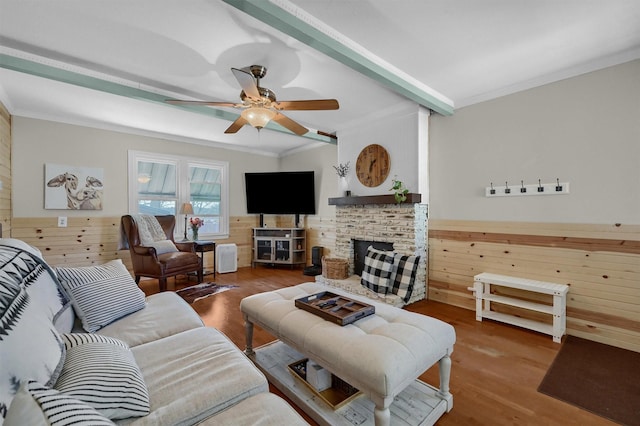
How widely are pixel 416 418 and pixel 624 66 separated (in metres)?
3.21

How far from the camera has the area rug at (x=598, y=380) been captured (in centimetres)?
166

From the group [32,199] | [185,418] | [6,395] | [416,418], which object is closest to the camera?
[6,395]

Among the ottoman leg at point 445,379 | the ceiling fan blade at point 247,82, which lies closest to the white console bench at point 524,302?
the ottoman leg at point 445,379

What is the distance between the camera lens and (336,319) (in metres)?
1.65

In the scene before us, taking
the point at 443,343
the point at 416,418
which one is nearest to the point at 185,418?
the point at 416,418

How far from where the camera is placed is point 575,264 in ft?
8.47

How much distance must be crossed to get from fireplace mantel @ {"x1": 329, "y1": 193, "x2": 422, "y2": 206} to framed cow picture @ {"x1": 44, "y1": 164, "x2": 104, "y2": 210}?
3.50 metres

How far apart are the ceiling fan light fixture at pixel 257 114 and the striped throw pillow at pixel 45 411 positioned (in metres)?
2.13

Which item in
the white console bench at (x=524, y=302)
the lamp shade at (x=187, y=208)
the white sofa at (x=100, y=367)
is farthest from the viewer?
the lamp shade at (x=187, y=208)

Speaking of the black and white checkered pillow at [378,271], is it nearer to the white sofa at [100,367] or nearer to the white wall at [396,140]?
the white wall at [396,140]

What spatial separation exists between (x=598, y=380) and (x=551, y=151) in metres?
1.95

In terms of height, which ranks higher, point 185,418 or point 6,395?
point 6,395

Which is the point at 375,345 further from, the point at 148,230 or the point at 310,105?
the point at 148,230

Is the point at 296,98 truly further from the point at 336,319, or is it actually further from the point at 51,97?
the point at 51,97
